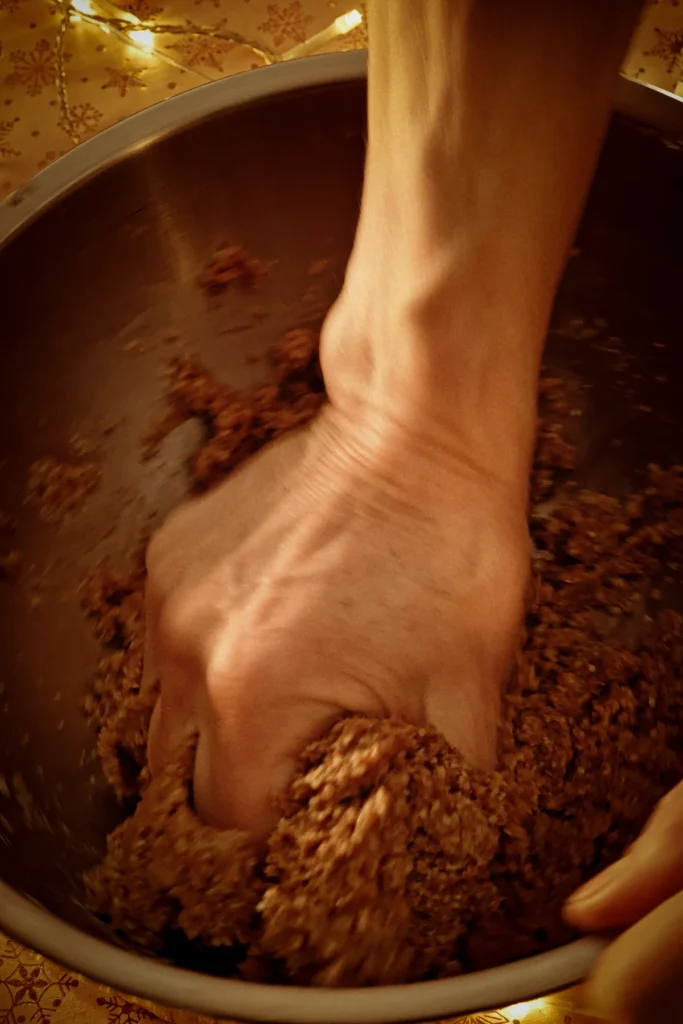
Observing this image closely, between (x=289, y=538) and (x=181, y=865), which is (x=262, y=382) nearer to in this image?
(x=289, y=538)

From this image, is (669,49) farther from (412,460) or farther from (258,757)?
(258,757)

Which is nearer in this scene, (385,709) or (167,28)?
(385,709)

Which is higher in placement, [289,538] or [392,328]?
[392,328]

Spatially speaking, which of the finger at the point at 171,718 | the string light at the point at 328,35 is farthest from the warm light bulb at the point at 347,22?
the finger at the point at 171,718

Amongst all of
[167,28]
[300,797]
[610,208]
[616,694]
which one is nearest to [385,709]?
[300,797]

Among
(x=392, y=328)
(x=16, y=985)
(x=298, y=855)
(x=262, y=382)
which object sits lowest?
(x=16, y=985)
